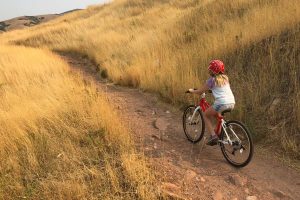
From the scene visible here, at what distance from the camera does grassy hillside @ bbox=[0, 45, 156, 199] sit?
4867 millimetres

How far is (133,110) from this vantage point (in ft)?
29.8

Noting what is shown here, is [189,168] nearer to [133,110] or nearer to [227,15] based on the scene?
[133,110]

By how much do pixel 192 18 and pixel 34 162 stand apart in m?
10.1

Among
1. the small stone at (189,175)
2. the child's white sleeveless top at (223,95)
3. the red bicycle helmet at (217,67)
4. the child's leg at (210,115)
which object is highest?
the red bicycle helmet at (217,67)

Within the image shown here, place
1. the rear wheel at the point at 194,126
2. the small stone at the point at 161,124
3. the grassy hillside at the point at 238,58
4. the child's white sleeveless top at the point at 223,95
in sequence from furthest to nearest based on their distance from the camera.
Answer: the small stone at the point at 161,124 < the grassy hillside at the point at 238,58 < the rear wheel at the point at 194,126 < the child's white sleeveless top at the point at 223,95

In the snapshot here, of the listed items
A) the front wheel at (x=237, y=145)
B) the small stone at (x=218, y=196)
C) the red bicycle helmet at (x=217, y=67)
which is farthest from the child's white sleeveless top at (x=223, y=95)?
the small stone at (x=218, y=196)

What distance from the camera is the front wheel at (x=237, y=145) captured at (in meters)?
5.56

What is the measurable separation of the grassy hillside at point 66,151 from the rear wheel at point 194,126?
132cm

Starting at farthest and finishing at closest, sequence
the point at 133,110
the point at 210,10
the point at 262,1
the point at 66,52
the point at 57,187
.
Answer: the point at 66,52 < the point at 210,10 < the point at 262,1 < the point at 133,110 < the point at 57,187

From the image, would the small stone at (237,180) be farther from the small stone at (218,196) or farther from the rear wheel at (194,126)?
the rear wheel at (194,126)

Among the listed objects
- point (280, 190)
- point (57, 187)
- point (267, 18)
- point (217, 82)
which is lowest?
point (280, 190)

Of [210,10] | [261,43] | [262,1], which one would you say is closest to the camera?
[261,43]

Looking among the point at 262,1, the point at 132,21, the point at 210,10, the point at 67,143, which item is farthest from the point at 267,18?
the point at 132,21

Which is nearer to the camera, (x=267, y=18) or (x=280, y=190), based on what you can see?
(x=280, y=190)
